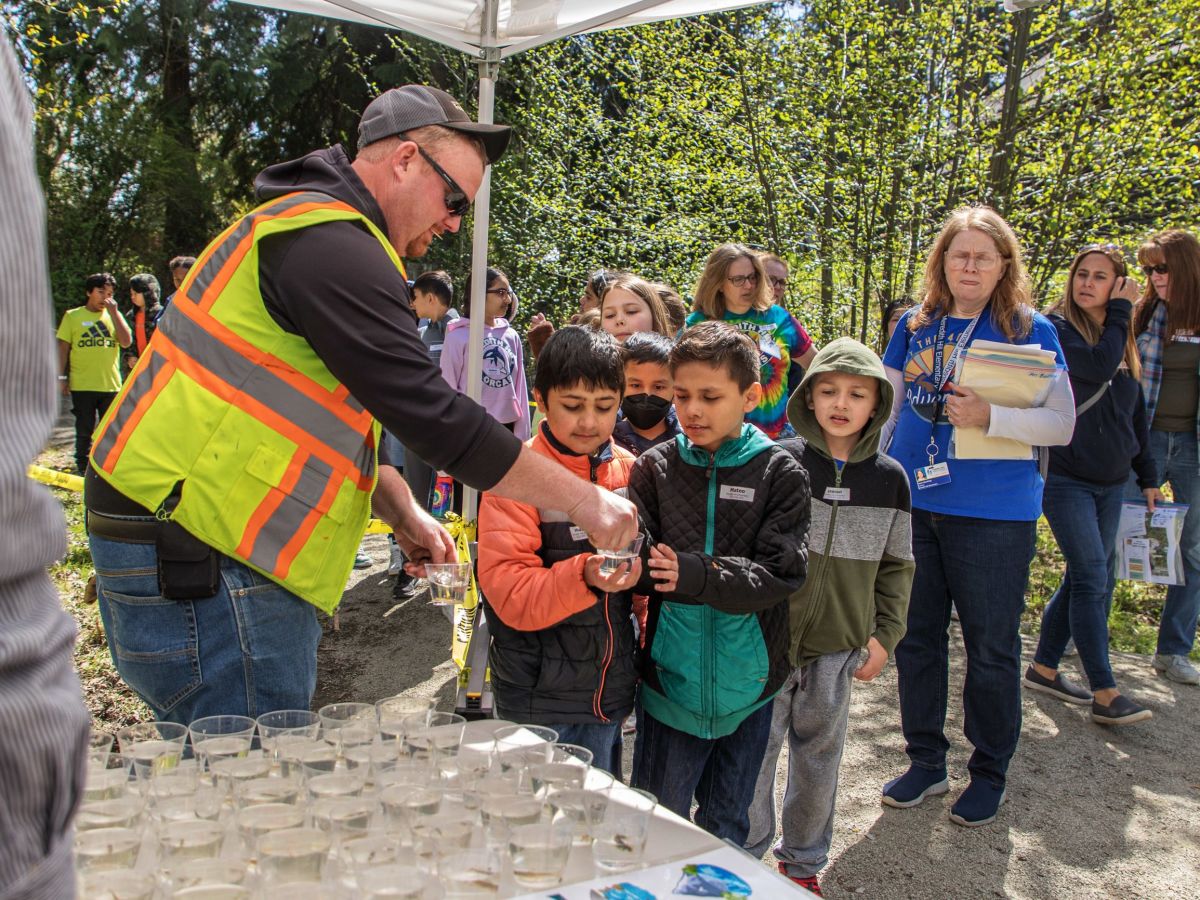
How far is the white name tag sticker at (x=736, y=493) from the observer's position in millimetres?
2840

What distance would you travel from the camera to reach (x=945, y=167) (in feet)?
28.3

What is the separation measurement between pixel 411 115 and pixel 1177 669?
208 inches

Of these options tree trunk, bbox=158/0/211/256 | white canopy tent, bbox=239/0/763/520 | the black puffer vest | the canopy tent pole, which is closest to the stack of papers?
the black puffer vest

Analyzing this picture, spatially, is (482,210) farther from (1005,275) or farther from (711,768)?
(711,768)

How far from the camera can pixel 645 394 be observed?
380 cm

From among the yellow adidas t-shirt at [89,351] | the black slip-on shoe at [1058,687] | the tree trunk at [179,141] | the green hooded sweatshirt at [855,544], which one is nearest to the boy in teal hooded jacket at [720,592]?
the green hooded sweatshirt at [855,544]

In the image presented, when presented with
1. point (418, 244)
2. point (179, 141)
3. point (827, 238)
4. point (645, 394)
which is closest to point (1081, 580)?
point (645, 394)

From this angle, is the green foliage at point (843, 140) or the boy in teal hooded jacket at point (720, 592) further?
the green foliage at point (843, 140)

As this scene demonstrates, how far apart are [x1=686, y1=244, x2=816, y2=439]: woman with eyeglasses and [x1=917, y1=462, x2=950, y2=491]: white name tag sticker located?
128 centimetres

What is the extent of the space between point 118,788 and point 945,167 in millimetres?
8564

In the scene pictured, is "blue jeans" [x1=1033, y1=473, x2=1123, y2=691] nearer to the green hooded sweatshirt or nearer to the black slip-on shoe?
the black slip-on shoe

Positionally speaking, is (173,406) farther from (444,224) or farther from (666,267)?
(666,267)

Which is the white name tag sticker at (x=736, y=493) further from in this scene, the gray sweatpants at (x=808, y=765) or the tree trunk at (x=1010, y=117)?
the tree trunk at (x=1010, y=117)

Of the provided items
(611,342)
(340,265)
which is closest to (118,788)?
(340,265)
